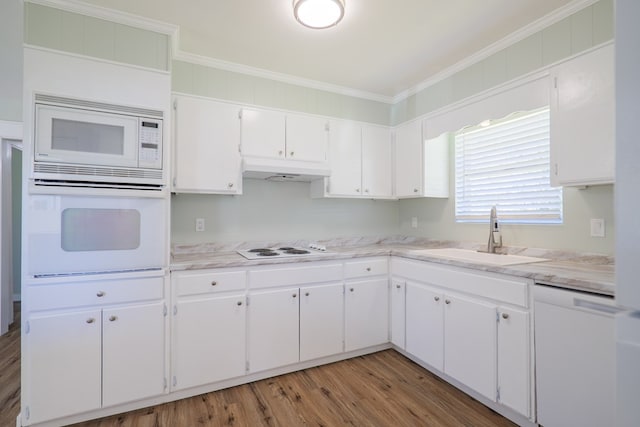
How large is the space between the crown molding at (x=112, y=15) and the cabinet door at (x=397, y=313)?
8.34 ft

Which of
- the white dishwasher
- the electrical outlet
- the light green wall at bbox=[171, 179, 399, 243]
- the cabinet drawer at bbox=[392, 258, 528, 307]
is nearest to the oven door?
the light green wall at bbox=[171, 179, 399, 243]

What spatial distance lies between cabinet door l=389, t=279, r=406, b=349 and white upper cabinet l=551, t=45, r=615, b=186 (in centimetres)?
136

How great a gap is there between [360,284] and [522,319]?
1214mm

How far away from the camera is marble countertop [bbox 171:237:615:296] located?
1.52 m

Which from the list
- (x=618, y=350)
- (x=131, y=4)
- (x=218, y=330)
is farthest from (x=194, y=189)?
(x=618, y=350)

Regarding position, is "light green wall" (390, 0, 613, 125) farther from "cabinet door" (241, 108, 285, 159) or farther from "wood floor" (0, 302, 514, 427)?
"wood floor" (0, 302, 514, 427)

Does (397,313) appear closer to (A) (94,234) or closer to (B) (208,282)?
(B) (208,282)

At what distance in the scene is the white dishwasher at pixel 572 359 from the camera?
55.0 inches

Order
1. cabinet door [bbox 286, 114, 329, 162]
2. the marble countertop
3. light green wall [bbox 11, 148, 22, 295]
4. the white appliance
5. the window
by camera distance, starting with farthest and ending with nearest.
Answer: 1. light green wall [bbox 11, 148, 22, 295]
2. cabinet door [bbox 286, 114, 329, 162]
3. the window
4. the marble countertop
5. the white appliance

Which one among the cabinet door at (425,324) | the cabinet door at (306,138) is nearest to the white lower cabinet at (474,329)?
the cabinet door at (425,324)

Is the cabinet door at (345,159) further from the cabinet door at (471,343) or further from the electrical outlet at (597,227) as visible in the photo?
the electrical outlet at (597,227)

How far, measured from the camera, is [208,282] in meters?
2.13

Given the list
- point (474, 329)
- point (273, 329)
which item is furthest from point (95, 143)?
point (474, 329)

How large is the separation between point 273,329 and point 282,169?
126 centimetres
